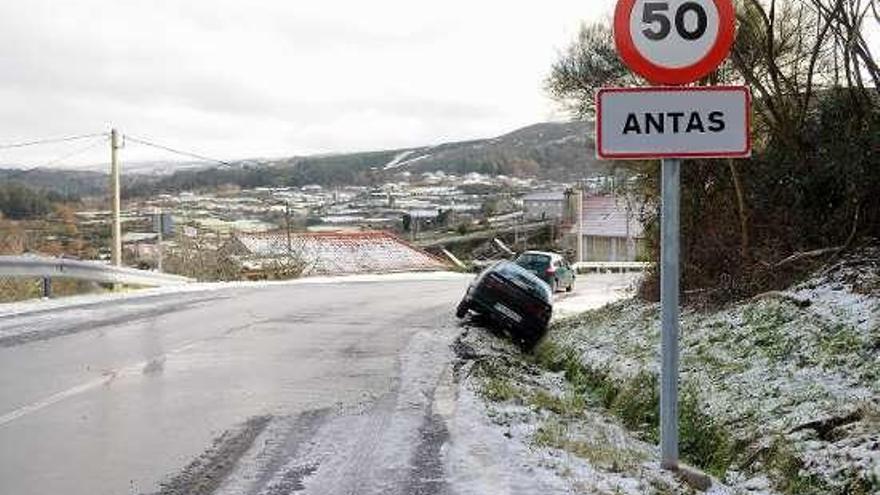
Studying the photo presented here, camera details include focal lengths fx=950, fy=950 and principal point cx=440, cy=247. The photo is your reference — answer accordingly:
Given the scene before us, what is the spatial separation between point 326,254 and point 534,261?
1734 centimetres

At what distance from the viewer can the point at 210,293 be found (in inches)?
862

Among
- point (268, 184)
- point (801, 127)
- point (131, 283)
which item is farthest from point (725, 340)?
point (268, 184)

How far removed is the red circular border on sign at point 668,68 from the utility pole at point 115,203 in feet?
74.7

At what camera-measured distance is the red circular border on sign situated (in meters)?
5.25

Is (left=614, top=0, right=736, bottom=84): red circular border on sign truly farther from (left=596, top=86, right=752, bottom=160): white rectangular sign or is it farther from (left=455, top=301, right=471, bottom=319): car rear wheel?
(left=455, top=301, right=471, bottom=319): car rear wheel

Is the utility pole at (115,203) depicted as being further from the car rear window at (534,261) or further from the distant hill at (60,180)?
the car rear window at (534,261)

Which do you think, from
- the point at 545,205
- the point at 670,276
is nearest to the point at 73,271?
the point at 670,276

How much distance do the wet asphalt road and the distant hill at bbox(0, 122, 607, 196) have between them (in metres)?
23.7

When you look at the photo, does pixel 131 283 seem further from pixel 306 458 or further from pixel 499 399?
pixel 306 458

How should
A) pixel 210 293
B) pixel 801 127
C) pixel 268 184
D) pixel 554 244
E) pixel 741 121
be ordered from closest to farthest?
pixel 741 121 → pixel 801 127 → pixel 210 293 → pixel 268 184 → pixel 554 244

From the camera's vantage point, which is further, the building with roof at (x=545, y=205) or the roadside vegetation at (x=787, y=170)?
the building with roof at (x=545, y=205)

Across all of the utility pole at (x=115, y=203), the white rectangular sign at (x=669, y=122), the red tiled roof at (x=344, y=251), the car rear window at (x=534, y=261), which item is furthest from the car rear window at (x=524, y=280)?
the red tiled roof at (x=344, y=251)

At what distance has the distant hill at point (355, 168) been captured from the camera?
45.8 metres

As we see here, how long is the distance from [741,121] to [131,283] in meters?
19.8
